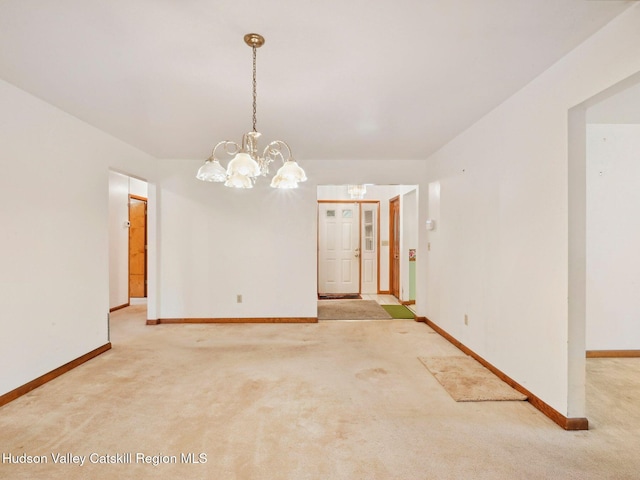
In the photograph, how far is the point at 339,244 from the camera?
7273 millimetres

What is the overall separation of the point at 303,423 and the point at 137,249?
5607mm

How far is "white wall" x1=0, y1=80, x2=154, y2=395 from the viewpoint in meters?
2.47

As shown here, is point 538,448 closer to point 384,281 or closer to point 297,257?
point 297,257

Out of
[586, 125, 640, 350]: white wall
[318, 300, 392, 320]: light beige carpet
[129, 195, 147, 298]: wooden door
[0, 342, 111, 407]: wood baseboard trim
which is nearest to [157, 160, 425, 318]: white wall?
[318, 300, 392, 320]: light beige carpet

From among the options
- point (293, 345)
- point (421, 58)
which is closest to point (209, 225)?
point (293, 345)

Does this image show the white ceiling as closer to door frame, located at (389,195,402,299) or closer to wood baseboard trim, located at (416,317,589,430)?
wood baseboard trim, located at (416,317,589,430)

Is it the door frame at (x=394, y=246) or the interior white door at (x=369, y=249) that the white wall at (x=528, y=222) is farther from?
the interior white door at (x=369, y=249)

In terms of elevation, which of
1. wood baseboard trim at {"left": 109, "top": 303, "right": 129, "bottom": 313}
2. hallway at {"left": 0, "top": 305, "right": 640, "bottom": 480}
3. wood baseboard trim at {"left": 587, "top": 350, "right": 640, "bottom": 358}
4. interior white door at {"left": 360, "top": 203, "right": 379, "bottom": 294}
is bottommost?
hallway at {"left": 0, "top": 305, "right": 640, "bottom": 480}

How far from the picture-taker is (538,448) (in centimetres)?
193

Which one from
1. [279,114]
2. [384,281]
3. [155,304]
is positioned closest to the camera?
[279,114]

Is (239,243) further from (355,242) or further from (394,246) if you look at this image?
(394,246)

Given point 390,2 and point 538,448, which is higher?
point 390,2

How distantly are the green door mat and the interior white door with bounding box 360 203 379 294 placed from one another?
1382mm

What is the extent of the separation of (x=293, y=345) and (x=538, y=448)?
2.51m
